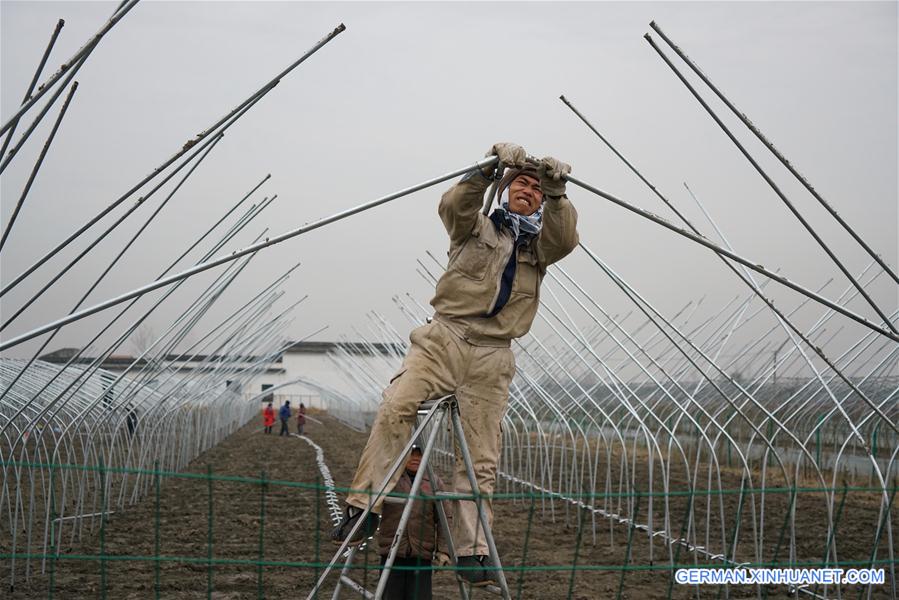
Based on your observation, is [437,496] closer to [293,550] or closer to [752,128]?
[752,128]

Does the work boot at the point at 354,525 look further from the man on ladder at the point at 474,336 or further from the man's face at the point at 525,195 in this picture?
the man's face at the point at 525,195

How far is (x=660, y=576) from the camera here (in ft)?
28.4

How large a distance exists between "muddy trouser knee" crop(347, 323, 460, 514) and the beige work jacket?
153mm

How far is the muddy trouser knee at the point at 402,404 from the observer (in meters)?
A: 4.68

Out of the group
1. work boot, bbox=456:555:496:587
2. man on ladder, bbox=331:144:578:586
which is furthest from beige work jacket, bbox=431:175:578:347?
work boot, bbox=456:555:496:587

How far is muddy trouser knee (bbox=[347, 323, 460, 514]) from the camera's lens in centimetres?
468

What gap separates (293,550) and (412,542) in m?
4.40

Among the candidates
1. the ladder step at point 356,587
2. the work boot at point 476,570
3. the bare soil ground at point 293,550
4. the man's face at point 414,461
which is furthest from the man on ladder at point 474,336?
the man's face at point 414,461

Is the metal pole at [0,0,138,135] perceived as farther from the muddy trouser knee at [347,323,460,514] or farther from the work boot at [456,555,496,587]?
the work boot at [456,555,496,587]

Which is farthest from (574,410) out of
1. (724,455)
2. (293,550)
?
(293,550)

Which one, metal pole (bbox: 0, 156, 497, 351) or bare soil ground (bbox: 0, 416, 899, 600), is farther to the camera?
bare soil ground (bbox: 0, 416, 899, 600)

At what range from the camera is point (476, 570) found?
15.1 feet

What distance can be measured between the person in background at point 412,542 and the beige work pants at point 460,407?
0.26 meters

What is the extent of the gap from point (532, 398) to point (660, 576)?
1494cm
